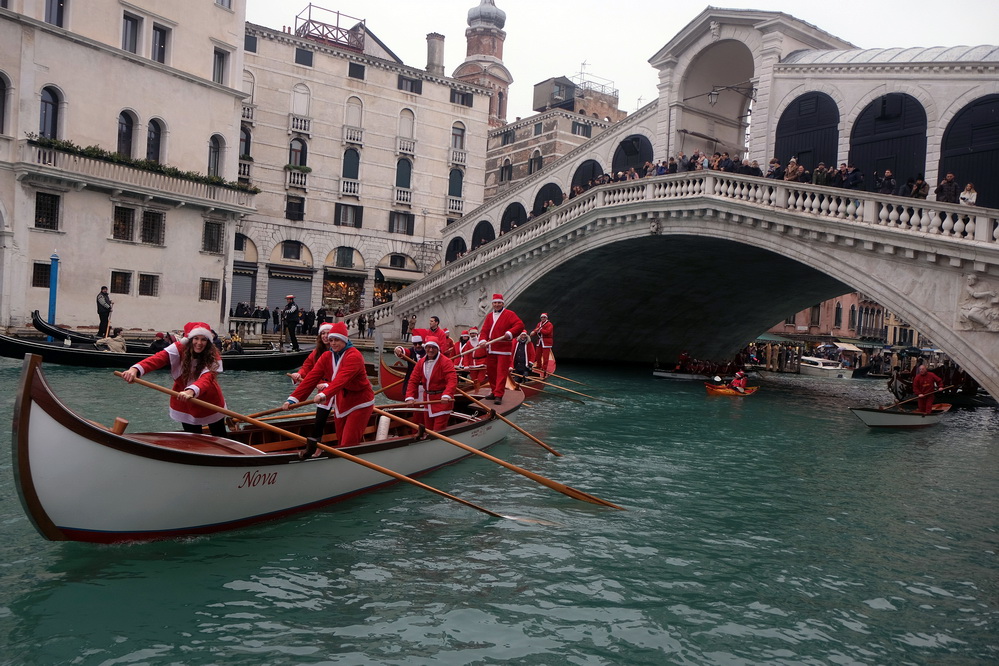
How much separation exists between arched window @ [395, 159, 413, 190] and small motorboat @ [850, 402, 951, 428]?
2533 centimetres

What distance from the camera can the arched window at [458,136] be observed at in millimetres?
37406

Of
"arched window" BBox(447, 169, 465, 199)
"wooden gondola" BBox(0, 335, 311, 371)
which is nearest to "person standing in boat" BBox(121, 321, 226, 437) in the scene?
"wooden gondola" BBox(0, 335, 311, 371)

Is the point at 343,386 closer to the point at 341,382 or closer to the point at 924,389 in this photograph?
the point at 341,382

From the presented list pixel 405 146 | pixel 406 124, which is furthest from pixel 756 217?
pixel 406 124

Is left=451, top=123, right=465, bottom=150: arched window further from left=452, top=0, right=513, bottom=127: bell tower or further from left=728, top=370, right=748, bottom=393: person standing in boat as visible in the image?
left=728, top=370, right=748, bottom=393: person standing in boat

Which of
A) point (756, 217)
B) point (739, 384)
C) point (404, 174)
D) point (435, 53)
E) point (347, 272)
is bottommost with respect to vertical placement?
point (739, 384)

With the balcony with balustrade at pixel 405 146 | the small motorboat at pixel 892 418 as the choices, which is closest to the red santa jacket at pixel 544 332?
the small motorboat at pixel 892 418

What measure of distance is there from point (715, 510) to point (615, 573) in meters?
2.44

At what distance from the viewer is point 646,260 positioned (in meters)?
22.5

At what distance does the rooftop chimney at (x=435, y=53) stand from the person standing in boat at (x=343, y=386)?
3568cm

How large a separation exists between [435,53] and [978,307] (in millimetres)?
32857

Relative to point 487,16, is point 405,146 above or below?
below

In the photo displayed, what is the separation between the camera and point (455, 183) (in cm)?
3788

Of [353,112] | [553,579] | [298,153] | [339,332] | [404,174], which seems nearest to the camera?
[553,579]
